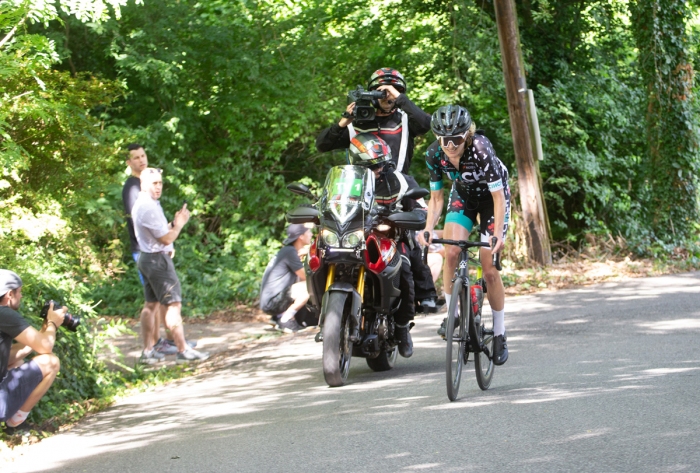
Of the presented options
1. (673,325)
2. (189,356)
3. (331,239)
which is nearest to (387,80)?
(331,239)

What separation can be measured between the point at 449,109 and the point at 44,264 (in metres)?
3.73

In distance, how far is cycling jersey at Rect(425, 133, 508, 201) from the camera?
25.3 feet

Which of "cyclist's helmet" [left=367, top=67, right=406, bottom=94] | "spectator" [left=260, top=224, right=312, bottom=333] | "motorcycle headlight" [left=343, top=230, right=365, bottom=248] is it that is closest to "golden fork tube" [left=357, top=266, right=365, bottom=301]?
"motorcycle headlight" [left=343, top=230, right=365, bottom=248]

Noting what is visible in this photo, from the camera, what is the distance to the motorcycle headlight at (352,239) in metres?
7.89

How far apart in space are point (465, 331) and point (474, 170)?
1275mm

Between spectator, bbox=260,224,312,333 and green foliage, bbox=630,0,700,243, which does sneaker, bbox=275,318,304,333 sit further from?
green foliage, bbox=630,0,700,243

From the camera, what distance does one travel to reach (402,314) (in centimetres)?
853

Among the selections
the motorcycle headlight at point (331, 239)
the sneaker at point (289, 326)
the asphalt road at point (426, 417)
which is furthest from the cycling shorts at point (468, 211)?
the sneaker at point (289, 326)

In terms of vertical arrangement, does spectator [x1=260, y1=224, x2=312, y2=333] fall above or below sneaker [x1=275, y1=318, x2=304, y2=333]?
above

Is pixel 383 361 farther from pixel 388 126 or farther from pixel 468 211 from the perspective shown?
pixel 388 126

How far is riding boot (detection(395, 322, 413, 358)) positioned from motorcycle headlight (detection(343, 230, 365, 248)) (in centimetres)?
108

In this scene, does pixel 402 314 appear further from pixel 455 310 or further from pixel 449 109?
pixel 449 109

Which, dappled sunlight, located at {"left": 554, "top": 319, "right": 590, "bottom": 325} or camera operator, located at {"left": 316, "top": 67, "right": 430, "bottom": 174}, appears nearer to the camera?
camera operator, located at {"left": 316, "top": 67, "right": 430, "bottom": 174}

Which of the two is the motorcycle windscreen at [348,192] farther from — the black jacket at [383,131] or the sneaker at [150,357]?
the sneaker at [150,357]
